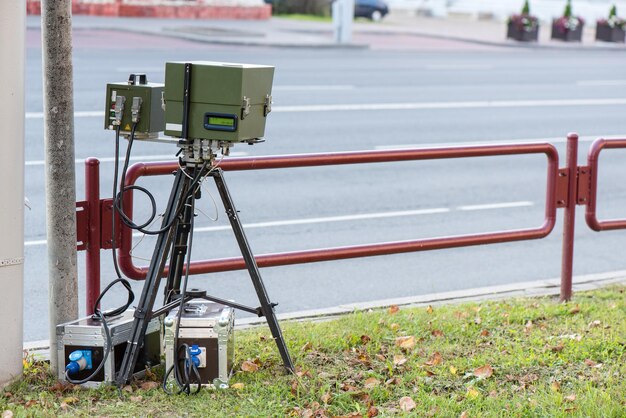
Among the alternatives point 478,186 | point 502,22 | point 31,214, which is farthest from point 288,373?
point 502,22

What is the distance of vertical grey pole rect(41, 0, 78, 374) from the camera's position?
4.88 m

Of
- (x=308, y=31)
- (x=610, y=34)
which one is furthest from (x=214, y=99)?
(x=610, y=34)

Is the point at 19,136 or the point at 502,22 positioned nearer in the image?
the point at 19,136

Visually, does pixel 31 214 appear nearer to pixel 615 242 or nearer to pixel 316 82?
pixel 615 242

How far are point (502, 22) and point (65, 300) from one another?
40.5 meters

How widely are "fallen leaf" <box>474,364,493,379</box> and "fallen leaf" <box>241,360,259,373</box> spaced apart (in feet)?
3.74

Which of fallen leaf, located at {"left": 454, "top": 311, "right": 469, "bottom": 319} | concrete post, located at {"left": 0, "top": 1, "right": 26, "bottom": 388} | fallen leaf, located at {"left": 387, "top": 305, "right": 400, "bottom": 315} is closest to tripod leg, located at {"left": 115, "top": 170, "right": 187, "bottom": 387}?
concrete post, located at {"left": 0, "top": 1, "right": 26, "bottom": 388}

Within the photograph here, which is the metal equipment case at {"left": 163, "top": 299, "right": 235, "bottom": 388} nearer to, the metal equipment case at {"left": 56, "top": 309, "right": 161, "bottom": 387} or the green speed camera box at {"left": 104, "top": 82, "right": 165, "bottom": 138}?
the metal equipment case at {"left": 56, "top": 309, "right": 161, "bottom": 387}

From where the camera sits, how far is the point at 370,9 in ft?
128

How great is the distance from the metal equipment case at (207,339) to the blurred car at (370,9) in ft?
115

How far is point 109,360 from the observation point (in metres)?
4.94

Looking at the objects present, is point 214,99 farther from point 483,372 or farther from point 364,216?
point 364,216

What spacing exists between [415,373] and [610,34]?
3203cm

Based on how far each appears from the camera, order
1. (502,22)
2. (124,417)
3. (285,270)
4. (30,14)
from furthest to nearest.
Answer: (502,22), (30,14), (285,270), (124,417)
